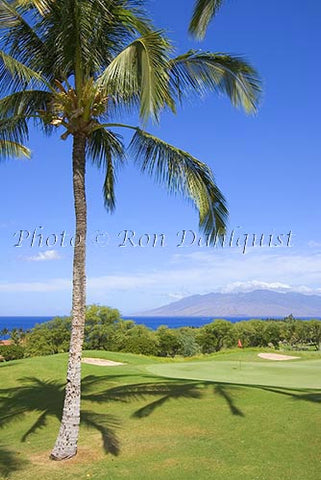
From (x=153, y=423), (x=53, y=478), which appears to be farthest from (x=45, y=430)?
(x=53, y=478)

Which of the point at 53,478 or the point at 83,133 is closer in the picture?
the point at 53,478

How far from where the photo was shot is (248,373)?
18.8 m

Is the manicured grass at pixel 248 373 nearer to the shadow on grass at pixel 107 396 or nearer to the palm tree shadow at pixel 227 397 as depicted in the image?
the shadow on grass at pixel 107 396

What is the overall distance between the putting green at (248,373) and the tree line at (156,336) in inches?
664

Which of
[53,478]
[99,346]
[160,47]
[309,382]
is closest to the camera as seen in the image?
[53,478]

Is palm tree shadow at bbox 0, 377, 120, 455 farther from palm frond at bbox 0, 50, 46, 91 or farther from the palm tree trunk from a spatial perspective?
palm frond at bbox 0, 50, 46, 91

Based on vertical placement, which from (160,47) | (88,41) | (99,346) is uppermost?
(88,41)

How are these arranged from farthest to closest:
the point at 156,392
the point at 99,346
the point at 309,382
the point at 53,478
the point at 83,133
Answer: the point at 99,346 < the point at 309,382 < the point at 156,392 < the point at 83,133 < the point at 53,478

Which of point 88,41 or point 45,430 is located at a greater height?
point 88,41

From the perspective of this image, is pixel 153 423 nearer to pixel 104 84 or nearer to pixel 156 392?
pixel 156 392

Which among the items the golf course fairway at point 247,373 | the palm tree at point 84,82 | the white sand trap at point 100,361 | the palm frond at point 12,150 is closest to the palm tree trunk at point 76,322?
the palm tree at point 84,82

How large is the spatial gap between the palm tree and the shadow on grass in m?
2.41

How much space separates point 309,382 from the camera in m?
15.8

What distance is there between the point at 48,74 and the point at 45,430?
837 centimetres
